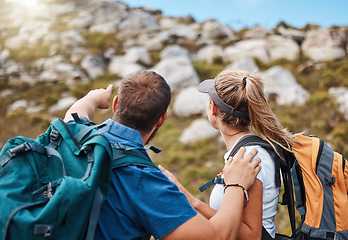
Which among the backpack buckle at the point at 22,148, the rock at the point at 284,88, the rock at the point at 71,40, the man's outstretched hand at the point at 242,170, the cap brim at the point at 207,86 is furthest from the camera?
the rock at the point at 71,40

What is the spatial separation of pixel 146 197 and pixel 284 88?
1230 cm

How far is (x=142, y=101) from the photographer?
55.2 inches

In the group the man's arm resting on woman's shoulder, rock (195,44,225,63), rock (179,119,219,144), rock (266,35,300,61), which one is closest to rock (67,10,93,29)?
rock (195,44,225,63)

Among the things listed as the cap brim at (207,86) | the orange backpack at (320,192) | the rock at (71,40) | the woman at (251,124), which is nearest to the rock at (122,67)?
the rock at (71,40)

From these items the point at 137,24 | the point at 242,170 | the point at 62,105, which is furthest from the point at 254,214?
the point at 137,24

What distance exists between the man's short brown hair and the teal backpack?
19cm

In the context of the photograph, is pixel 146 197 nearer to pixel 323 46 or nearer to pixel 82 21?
pixel 323 46

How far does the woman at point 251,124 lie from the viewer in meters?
1.75

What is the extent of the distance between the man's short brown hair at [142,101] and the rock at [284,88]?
10839mm

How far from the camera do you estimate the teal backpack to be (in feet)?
3.31

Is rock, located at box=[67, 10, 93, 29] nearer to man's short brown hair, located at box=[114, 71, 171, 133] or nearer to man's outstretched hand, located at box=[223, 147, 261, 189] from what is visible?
man's short brown hair, located at box=[114, 71, 171, 133]

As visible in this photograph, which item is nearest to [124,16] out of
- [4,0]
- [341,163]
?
[4,0]

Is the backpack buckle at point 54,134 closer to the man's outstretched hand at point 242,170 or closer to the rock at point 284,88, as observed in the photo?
the man's outstretched hand at point 242,170

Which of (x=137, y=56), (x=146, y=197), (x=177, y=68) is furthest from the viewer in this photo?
(x=137, y=56)
